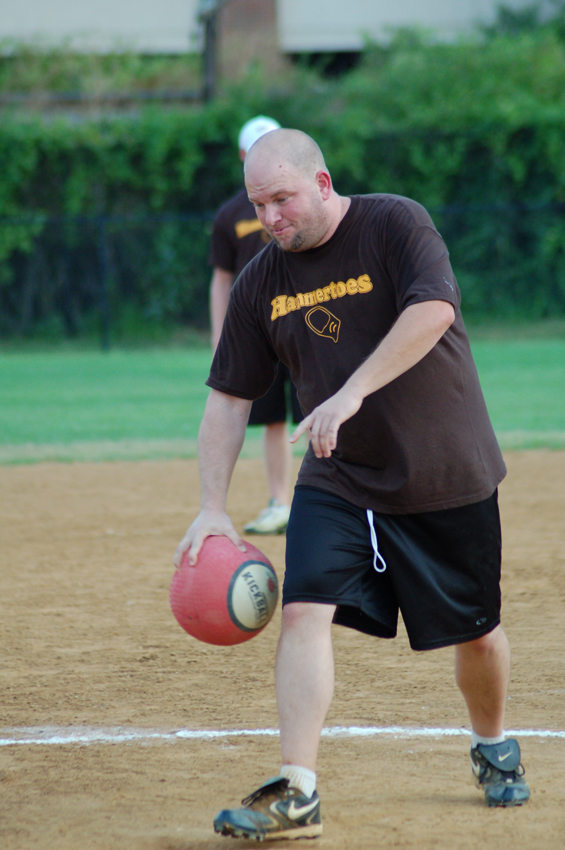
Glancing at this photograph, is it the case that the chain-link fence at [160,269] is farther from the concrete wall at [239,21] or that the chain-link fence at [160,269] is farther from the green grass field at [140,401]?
the concrete wall at [239,21]

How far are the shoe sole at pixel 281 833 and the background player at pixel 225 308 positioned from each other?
3853 millimetres

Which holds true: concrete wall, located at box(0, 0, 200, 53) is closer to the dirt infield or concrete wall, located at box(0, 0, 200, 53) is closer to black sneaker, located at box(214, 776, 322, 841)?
the dirt infield

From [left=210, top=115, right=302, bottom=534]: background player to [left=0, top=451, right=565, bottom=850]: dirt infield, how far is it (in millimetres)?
300

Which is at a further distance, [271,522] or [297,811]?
[271,522]

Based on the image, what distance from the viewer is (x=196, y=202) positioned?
2380cm

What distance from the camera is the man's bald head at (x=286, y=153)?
10.2ft

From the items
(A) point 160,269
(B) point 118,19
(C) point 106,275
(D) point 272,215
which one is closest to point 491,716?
(D) point 272,215

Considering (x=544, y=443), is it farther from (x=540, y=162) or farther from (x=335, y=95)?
(x=335, y=95)

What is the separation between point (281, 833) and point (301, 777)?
0.54 ft

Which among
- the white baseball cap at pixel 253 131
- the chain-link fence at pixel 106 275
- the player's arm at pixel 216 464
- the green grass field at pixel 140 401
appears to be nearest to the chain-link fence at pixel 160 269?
the chain-link fence at pixel 106 275

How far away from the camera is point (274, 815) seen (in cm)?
289

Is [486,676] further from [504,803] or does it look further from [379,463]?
[379,463]

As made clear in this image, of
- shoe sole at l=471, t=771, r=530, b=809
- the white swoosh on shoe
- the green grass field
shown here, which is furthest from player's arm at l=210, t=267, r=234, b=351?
the white swoosh on shoe

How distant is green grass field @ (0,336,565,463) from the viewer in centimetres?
1070
